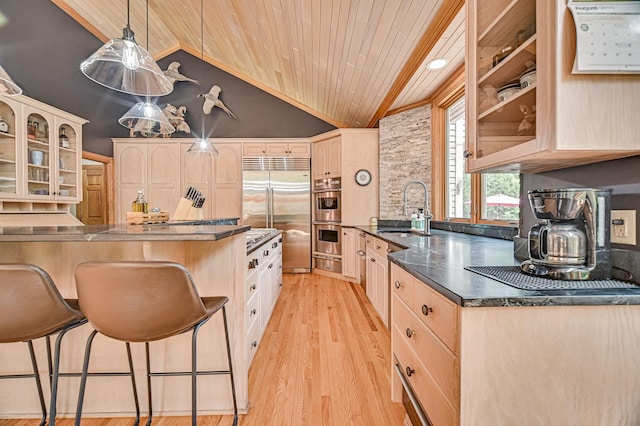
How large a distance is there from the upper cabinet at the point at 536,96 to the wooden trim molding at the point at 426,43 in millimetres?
782

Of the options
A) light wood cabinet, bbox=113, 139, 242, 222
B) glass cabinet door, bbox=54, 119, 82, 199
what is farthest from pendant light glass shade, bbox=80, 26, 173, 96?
light wood cabinet, bbox=113, 139, 242, 222

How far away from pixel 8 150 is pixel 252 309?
137 inches

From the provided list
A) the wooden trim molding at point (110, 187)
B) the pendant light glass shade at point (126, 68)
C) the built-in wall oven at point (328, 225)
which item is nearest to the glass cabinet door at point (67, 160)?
the wooden trim molding at point (110, 187)

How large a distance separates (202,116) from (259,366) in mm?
4990

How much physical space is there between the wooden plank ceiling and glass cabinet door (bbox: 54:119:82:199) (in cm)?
191

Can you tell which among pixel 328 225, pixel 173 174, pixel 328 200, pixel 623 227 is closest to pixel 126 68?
pixel 623 227

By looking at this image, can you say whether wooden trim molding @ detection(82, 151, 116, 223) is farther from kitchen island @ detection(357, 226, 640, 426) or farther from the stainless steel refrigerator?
kitchen island @ detection(357, 226, 640, 426)

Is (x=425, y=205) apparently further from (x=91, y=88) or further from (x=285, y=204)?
(x=91, y=88)

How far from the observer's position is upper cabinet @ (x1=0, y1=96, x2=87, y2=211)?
10.5ft

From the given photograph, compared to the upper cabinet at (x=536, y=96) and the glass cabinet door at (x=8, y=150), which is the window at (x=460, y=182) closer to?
the upper cabinet at (x=536, y=96)

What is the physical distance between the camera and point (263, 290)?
2.51m

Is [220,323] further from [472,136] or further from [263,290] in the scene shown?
[472,136]

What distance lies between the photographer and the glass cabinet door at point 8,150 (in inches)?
124

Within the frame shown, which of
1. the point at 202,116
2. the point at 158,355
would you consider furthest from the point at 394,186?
the point at 202,116
